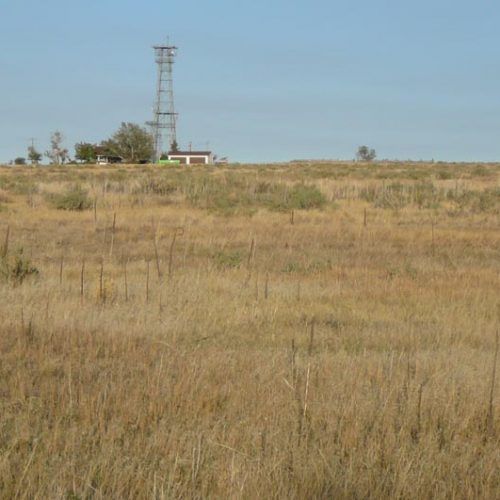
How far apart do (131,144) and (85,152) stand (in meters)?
7.70

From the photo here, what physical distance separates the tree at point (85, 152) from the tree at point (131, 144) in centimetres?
314

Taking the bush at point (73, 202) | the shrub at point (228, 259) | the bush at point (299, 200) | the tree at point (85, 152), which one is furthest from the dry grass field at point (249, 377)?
the tree at point (85, 152)

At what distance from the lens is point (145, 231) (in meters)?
17.6

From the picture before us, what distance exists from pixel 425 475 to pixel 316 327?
12.2 ft

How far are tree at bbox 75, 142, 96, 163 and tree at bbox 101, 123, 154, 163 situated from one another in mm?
3139

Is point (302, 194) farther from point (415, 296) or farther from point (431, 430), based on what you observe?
point (431, 430)

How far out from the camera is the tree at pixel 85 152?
112875 millimetres

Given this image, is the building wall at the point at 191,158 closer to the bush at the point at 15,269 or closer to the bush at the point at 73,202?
the bush at the point at 73,202

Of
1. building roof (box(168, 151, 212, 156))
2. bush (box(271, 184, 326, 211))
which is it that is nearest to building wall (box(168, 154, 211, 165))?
building roof (box(168, 151, 212, 156))

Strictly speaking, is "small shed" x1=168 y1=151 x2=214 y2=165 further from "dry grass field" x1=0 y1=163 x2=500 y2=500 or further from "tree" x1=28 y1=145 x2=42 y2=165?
"dry grass field" x1=0 y1=163 x2=500 y2=500

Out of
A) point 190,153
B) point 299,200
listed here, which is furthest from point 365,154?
point 299,200

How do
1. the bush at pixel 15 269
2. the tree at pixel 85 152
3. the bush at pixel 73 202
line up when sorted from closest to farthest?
the bush at pixel 15 269 → the bush at pixel 73 202 → the tree at pixel 85 152

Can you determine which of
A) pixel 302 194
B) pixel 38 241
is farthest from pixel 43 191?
pixel 38 241

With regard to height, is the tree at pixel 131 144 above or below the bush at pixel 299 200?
above
